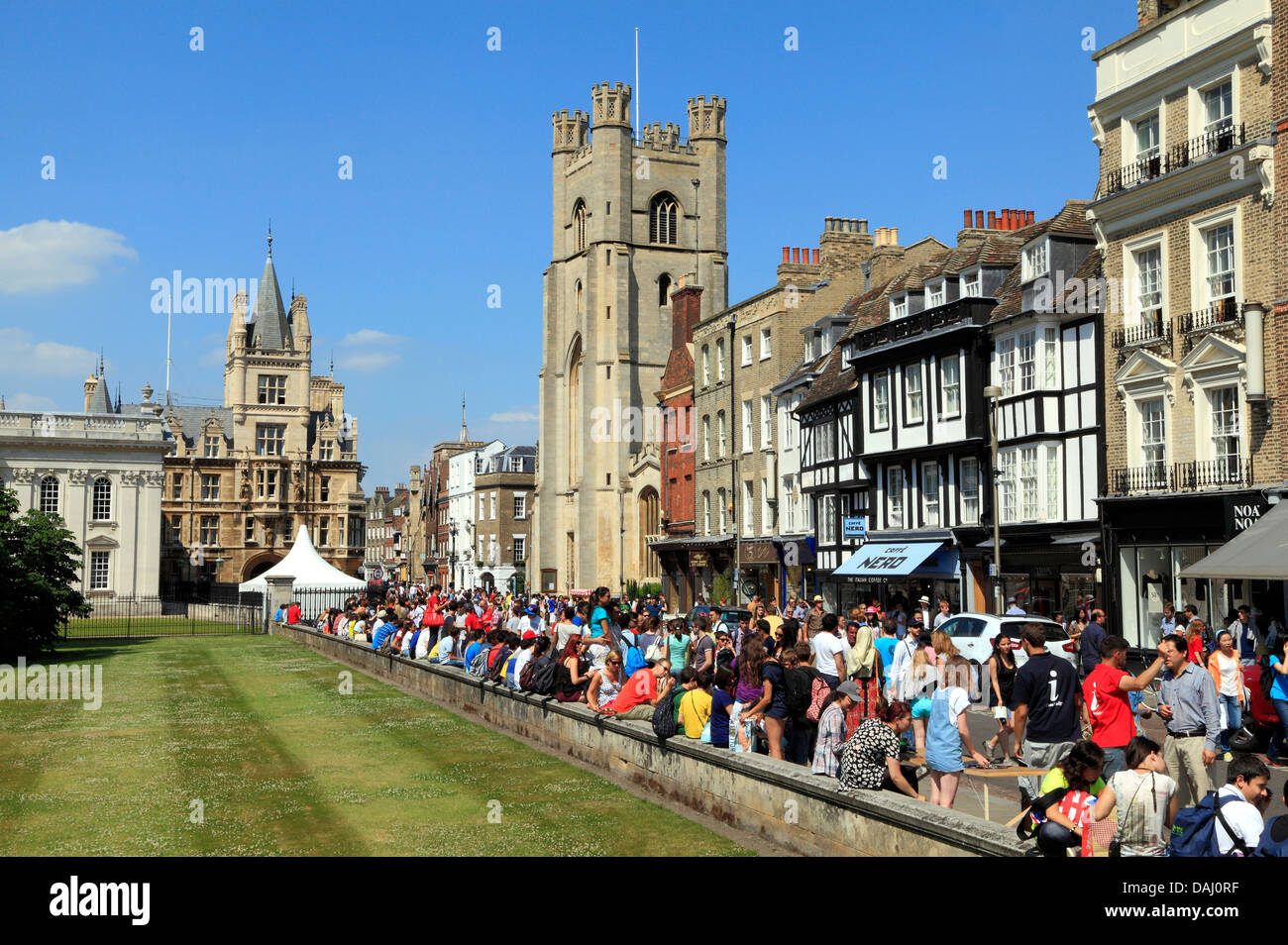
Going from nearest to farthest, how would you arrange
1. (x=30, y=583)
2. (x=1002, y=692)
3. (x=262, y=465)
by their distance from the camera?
(x=1002, y=692)
(x=30, y=583)
(x=262, y=465)

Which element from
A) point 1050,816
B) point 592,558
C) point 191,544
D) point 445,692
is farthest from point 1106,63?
point 191,544

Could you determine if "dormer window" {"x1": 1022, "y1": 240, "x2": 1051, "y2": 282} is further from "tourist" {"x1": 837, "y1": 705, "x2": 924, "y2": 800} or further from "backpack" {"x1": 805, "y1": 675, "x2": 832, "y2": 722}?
"tourist" {"x1": 837, "y1": 705, "x2": 924, "y2": 800}

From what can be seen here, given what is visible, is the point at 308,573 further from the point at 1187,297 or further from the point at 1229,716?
the point at 1229,716

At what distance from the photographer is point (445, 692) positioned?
75.0ft

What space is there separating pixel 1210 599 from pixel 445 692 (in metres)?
15.5

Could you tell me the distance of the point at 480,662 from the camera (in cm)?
2189

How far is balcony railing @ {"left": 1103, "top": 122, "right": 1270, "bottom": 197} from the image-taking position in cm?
2423

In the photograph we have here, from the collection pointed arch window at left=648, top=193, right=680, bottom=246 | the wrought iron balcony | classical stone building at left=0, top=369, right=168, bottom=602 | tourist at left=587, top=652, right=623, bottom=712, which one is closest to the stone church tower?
pointed arch window at left=648, top=193, right=680, bottom=246

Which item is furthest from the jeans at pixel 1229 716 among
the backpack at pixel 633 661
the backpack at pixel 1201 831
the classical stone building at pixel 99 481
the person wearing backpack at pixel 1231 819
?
the classical stone building at pixel 99 481

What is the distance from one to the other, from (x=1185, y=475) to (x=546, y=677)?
15291mm

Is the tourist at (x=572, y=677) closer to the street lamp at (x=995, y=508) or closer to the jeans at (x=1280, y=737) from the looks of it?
the jeans at (x=1280, y=737)

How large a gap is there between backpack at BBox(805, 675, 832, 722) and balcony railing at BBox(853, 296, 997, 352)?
22.8 metres

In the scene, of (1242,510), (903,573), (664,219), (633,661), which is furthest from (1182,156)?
(664,219)
